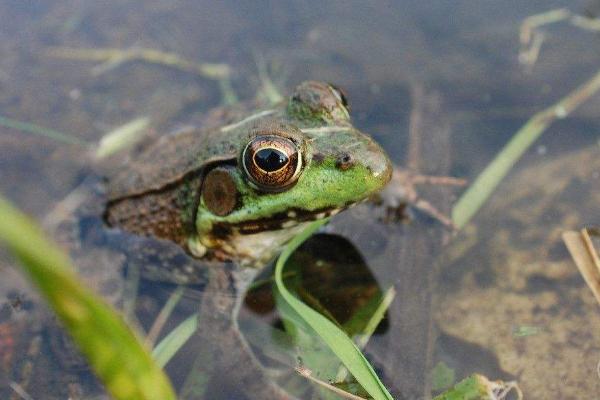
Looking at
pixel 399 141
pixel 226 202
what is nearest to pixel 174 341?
pixel 226 202

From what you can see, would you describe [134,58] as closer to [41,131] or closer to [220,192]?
[41,131]

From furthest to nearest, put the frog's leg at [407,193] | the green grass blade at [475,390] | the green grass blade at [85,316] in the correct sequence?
1. the frog's leg at [407,193]
2. the green grass blade at [475,390]
3. the green grass blade at [85,316]

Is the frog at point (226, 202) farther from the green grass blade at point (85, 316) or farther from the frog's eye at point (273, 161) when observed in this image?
the green grass blade at point (85, 316)

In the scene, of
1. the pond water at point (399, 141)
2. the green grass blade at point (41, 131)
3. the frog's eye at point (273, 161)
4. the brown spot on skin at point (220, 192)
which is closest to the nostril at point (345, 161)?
the frog's eye at point (273, 161)

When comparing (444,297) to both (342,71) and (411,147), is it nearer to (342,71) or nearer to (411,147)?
(411,147)

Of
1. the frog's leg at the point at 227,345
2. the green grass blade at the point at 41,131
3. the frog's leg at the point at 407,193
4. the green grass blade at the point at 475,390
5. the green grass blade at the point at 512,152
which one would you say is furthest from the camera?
the green grass blade at the point at 41,131

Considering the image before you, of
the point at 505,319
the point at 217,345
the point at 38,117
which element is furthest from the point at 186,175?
the point at 38,117

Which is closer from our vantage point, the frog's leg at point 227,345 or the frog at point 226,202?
the frog at point 226,202
